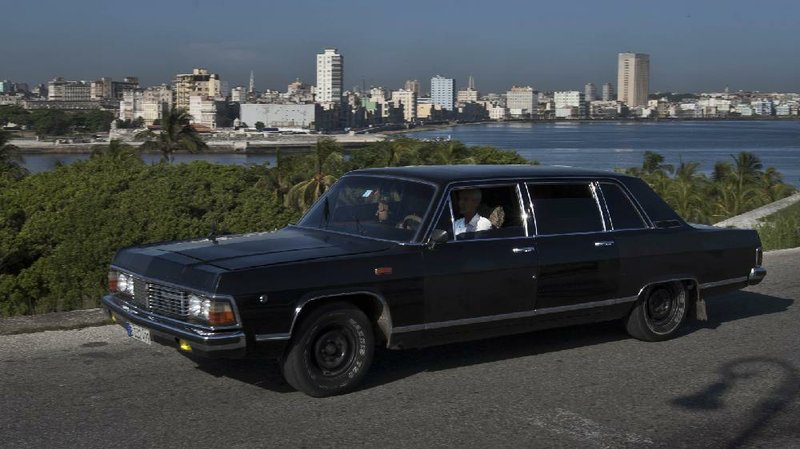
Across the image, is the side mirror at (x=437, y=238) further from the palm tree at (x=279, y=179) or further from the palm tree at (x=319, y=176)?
the palm tree at (x=279, y=179)

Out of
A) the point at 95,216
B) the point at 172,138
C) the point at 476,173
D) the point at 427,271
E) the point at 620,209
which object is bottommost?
the point at 427,271

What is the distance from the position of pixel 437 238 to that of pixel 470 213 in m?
0.61

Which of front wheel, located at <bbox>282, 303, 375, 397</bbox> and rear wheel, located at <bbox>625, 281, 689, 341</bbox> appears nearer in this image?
front wheel, located at <bbox>282, 303, 375, 397</bbox>

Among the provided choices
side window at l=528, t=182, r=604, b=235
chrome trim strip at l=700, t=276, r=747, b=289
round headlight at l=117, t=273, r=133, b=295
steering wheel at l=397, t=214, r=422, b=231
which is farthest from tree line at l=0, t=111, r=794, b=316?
chrome trim strip at l=700, t=276, r=747, b=289

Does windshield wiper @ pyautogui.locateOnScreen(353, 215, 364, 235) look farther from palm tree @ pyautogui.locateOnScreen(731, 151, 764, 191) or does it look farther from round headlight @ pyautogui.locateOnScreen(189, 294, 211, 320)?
palm tree @ pyautogui.locateOnScreen(731, 151, 764, 191)

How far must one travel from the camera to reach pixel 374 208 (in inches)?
282

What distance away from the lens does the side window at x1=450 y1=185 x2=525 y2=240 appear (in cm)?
700

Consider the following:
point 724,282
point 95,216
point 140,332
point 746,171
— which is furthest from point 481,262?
point 746,171

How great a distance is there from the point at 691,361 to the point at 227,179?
6.18 metres

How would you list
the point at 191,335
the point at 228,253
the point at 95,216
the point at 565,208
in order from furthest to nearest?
1. the point at 95,216
2. the point at 565,208
3. the point at 228,253
4. the point at 191,335

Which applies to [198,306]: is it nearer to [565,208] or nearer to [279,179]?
[565,208]

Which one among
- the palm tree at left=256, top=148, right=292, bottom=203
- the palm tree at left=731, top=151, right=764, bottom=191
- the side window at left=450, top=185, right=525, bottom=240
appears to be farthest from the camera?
the palm tree at left=731, top=151, right=764, bottom=191

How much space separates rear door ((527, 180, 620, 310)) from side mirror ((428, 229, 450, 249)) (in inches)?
36.4

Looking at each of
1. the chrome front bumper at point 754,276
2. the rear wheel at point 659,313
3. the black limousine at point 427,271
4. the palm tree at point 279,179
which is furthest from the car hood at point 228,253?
the palm tree at point 279,179
